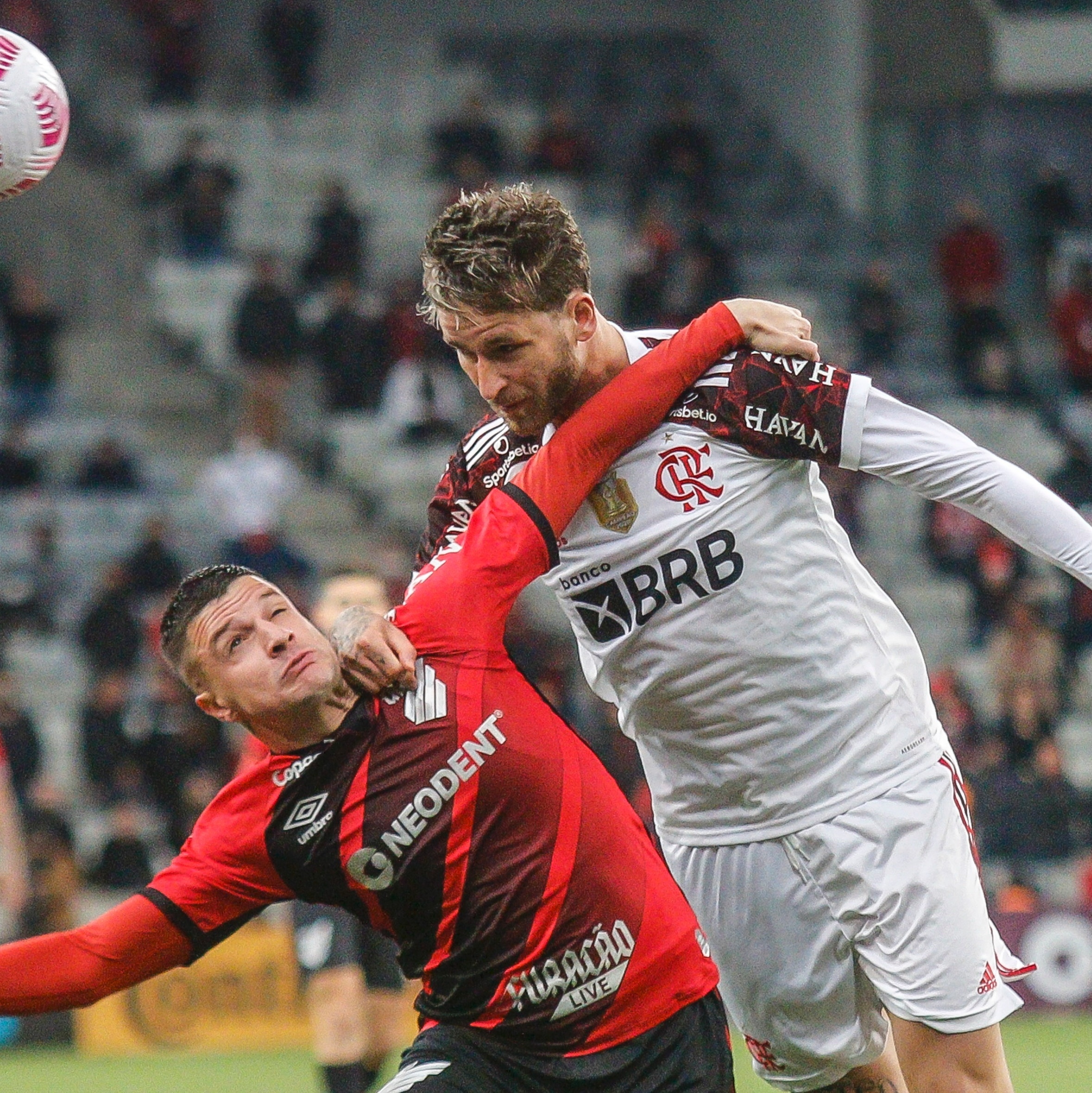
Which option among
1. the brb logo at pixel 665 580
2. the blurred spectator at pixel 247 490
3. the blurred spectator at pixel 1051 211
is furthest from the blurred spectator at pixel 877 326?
the brb logo at pixel 665 580

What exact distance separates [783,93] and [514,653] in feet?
31.7

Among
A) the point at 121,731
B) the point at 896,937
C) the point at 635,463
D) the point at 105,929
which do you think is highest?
the point at 635,463

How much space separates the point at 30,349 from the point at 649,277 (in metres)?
4.72

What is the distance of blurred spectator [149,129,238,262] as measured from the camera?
1552 cm

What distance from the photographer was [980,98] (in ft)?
62.0

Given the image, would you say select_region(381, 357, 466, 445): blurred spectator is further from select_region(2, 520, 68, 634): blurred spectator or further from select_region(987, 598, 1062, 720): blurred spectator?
select_region(987, 598, 1062, 720): blurred spectator

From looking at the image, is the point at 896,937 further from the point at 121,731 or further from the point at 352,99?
the point at 352,99

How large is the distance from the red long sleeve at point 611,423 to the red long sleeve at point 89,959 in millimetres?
1095

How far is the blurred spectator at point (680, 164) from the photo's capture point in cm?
1708

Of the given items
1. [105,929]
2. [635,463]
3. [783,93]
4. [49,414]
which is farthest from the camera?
[783,93]

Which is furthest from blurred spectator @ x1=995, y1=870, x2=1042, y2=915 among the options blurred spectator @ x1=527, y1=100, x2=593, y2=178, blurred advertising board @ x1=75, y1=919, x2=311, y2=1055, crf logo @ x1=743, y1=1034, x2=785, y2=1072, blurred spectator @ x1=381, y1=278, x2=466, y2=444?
blurred spectator @ x1=527, y1=100, x2=593, y2=178

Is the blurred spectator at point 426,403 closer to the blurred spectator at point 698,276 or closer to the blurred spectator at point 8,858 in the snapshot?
the blurred spectator at point 698,276

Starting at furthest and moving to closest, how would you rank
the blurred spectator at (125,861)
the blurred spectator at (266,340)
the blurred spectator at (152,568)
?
the blurred spectator at (266,340) < the blurred spectator at (152,568) < the blurred spectator at (125,861)

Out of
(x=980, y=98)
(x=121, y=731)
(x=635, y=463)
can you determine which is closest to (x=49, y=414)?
(x=121, y=731)
